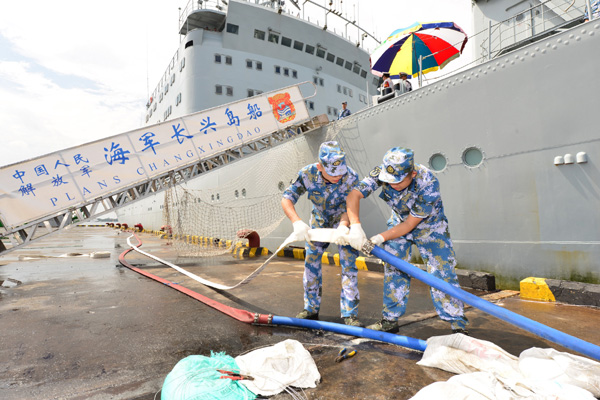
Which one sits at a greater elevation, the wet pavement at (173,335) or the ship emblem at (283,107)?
the ship emblem at (283,107)

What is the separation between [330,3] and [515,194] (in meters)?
18.4

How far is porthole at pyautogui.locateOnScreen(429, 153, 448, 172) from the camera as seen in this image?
5.60 m

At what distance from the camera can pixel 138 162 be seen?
719cm

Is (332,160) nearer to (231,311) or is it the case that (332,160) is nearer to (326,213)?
(326,213)

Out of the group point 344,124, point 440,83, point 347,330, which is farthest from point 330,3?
point 347,330

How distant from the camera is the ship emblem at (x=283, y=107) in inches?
347

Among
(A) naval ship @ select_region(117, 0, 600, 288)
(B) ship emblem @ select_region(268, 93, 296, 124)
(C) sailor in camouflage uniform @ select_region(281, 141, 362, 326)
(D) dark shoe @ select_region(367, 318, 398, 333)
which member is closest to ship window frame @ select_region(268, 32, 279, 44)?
(B) ship emblem @ select_region(268, 93, 296, 124)

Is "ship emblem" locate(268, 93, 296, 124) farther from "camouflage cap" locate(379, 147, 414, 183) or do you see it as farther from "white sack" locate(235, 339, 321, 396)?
"white sack" locate(235, 339, 321, 396)

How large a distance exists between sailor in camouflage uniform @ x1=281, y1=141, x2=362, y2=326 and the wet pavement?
1.25 feet

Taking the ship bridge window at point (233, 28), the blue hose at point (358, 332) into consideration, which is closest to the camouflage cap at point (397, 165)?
the blue hose at point (358, 332)

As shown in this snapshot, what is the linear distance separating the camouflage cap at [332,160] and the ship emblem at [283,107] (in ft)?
20.1

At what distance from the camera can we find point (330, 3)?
18.8 metres

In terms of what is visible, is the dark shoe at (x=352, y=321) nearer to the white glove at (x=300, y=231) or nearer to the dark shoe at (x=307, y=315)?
the dark shoe at (x=307, y=315)

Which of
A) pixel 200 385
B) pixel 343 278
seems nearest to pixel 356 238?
pixel 343 278
